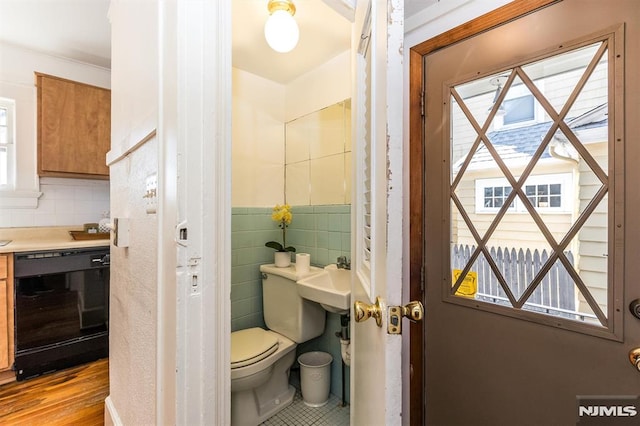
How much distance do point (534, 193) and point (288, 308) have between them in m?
1.45

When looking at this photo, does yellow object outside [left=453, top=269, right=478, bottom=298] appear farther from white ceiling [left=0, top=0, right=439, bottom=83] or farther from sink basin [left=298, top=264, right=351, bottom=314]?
white ceiling [left=0, top=0, right=439, bottom=83]

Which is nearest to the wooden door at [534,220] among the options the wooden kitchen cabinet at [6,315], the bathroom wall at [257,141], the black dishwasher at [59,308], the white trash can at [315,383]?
the white trash can at [315,383]

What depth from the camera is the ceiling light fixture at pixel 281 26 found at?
138cm

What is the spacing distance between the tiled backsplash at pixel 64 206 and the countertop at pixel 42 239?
1.9 inches

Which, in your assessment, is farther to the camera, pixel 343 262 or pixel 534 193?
pixel 343 262

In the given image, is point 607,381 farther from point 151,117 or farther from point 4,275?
point 4,275

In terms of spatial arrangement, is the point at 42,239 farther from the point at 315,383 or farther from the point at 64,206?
the point at 315,383

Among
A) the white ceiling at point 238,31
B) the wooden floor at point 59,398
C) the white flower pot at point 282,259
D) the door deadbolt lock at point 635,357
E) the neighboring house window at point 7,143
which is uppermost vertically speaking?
the white ceiling at point 238,31

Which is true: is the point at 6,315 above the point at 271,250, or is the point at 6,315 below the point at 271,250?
below

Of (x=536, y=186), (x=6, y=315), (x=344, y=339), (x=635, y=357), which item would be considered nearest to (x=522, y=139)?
(x=536, y=186)

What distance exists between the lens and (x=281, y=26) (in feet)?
4.52

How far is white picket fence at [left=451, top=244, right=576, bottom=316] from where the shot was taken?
3.34ft

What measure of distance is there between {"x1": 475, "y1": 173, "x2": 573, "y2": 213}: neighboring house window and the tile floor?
4.57 ft

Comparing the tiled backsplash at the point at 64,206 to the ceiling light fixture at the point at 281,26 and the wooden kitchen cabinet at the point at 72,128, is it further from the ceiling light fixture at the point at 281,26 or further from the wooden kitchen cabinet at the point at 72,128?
the ceiling light fixture at the point at 281,26
